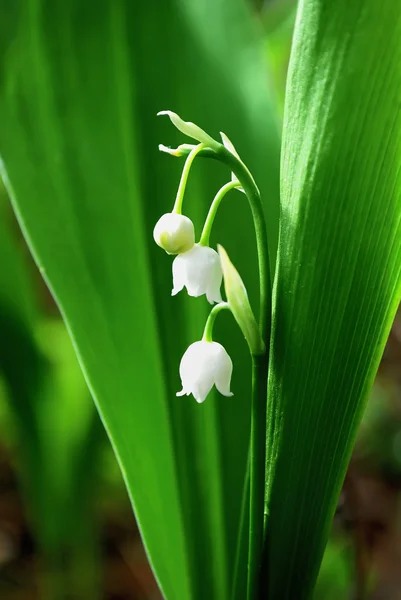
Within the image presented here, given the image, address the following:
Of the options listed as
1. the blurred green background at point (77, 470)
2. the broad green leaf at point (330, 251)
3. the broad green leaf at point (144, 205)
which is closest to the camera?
the broad green leaf at point (330, 251)

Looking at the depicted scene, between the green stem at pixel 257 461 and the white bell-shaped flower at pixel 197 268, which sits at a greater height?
the white bell-shaped flower at pixel 197 268

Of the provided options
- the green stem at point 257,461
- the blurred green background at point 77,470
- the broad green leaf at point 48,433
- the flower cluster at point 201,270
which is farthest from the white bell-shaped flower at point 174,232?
the broad green leaf at point 48,433

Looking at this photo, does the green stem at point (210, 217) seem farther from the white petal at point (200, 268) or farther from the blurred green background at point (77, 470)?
the blurred green background at point (77, 470)

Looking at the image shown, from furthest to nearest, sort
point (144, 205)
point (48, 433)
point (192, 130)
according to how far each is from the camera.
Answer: point (48, 433)
point (144, 205)
point (192, 130)

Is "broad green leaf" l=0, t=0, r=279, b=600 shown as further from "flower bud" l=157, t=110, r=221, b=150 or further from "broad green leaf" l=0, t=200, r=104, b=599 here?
"broad green leaf" l=0, t=200, r=104, b=599

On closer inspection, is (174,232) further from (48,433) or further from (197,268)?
(48,433)

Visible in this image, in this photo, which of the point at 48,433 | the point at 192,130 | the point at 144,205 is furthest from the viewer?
the point at 48,433

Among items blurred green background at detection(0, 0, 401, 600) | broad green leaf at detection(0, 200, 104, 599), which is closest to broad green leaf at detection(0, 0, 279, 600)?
blurred green background at detection(0, 0, 401, 600)

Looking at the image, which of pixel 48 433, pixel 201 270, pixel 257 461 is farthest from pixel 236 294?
pixel 48 433
